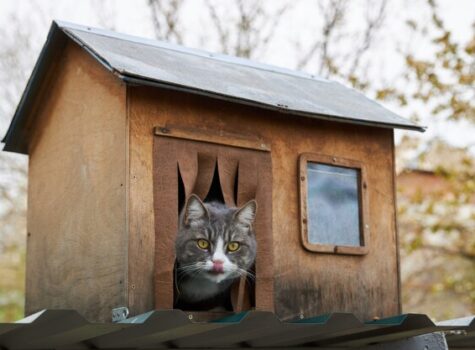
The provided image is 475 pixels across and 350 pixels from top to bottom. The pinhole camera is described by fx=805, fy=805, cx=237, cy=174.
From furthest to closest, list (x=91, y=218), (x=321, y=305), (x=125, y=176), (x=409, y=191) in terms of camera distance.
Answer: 1. (x=409, y=191)
2. (x=321, y=305)
3. (x=91, y=218)
4. (x=125, y=176)

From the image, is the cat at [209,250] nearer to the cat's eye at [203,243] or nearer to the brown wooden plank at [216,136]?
the cat's eye at [203,243]

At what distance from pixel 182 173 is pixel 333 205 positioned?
1105 mm

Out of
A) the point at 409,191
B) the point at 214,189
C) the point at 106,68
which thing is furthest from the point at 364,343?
the point at 409,191

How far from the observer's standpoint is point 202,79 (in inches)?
175

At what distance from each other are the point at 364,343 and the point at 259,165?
3.83 ft

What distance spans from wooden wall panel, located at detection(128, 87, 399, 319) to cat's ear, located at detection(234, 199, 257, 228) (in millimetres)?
242

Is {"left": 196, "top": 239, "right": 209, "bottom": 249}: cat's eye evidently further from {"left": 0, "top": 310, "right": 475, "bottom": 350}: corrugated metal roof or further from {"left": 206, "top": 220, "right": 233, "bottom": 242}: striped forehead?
{"left": 0, "top": 310, "right": 475, "bottom": 350}: corrugated metal roof

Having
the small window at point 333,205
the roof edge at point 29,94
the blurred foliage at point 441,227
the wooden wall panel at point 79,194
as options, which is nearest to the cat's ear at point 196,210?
the wooden wall panel at point 79,194

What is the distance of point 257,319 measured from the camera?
11.1 ft

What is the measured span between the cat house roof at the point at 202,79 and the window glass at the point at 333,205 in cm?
34

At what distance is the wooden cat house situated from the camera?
160 inches

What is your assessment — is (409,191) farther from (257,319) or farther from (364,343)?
(257,319)

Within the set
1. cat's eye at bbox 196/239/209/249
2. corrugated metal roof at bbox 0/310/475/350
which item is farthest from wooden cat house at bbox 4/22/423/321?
corrugated metal roof at bbox 0/310/475/350

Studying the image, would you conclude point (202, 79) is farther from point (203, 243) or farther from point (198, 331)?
point (198, 331)
